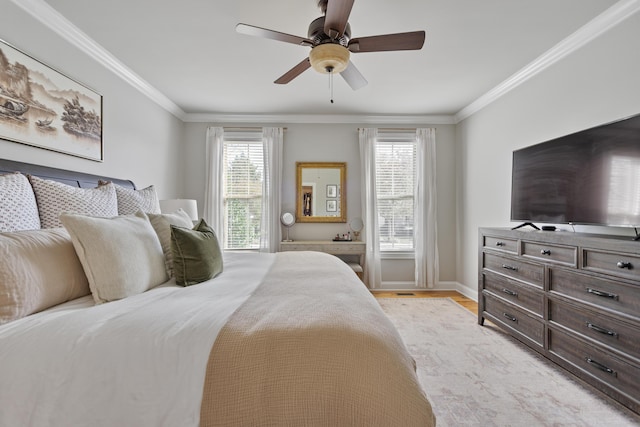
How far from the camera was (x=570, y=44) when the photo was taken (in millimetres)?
2576

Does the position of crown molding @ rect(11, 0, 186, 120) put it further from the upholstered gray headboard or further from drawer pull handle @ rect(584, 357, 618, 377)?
drawer pull handle @ rect(584, 357, 618, 377)

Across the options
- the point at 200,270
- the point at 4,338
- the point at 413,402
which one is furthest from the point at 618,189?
the point at 4,338

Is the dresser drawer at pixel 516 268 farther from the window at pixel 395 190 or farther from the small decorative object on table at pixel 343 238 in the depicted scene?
the small decorative object on table at pixel 343 238

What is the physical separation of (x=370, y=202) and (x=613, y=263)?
9.66 ft

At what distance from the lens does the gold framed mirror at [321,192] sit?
15.1ft

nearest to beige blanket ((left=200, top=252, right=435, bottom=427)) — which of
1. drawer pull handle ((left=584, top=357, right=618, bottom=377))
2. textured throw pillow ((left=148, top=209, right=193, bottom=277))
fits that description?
textured throw pillow ((left=148, top=209, right=193, bottom=277))

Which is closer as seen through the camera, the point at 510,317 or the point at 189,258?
the point at 189,258

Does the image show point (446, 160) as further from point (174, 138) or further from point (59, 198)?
point (59, 198)

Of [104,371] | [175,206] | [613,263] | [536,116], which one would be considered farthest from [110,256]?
[536,116]

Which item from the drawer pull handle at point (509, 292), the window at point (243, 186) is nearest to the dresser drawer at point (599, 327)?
the drawer pull handle at point (509, 292)

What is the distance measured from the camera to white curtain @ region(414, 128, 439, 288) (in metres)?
4.52

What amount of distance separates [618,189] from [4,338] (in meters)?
3.20

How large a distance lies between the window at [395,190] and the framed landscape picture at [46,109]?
139 inches

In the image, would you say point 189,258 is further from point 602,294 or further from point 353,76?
point 602,294
